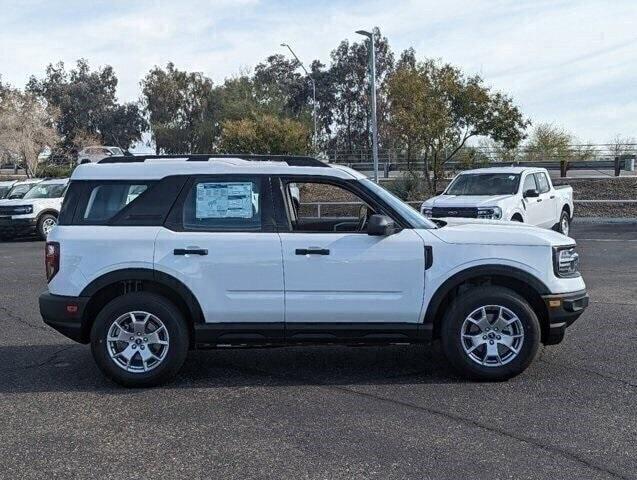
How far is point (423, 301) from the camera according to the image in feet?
20.4

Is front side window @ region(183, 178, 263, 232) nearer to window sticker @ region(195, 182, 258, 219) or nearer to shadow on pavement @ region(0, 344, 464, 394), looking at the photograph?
window sticker @ region(195, 182, 258, 219)

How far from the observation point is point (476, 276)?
625cm

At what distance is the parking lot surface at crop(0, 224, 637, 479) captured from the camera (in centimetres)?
459

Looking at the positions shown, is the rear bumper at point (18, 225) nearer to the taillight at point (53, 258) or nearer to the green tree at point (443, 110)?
the green tree at point (443, 110)

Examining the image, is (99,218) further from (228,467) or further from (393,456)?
(393,456)

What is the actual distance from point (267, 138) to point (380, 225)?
26434mm

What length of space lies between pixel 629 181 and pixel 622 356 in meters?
21.1

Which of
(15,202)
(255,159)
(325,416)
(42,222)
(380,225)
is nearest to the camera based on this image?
(325,416)

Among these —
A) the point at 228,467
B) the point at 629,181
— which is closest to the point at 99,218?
the point at 228,467

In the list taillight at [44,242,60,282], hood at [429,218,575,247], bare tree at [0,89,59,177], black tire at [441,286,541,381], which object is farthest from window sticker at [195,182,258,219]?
bare tree at [0,89,59,177]

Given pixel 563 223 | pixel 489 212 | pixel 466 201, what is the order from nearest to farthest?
pixel 489 212 < pixel 466 201 < pixel 563 223

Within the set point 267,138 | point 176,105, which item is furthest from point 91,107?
point 267,138

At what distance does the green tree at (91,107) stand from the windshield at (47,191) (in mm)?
50458

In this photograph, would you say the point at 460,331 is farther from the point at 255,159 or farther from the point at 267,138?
the point at 267,138
